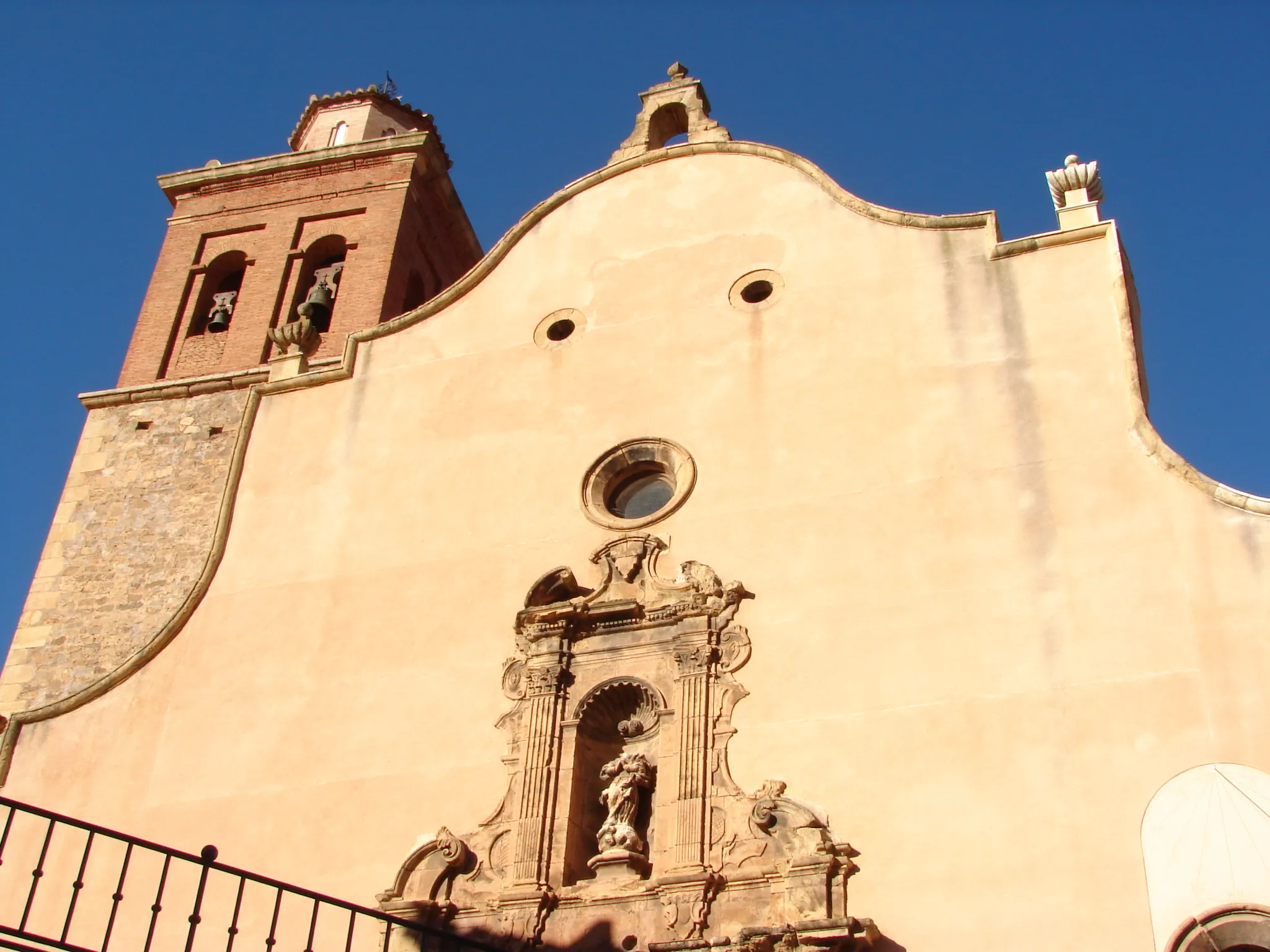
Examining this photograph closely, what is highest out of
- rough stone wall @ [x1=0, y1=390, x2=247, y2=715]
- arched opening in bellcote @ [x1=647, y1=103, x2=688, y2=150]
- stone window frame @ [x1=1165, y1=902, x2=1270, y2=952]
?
arched opening in bellcote @ [x1=647, y1=103, x2=688, y2=150]

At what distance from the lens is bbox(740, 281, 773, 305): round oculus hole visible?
1180cm

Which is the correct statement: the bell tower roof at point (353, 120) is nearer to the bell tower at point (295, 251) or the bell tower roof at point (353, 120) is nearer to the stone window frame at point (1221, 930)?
the bell tower at point (295, 251)

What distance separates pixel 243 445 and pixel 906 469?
530cm

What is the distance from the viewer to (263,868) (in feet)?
33.5

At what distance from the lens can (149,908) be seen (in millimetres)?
10422

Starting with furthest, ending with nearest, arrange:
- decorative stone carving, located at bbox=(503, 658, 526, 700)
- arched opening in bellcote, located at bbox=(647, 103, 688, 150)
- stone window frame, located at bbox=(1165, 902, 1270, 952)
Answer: arched opening in bellcote, located at bbox=(647, 103, 688, 150), decorative stone carving, located at bbox=(503, 658, 526, 700), stone window frame, located at bbox=(1165, 902, 1270, 952)

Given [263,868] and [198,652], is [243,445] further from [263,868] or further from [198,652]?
[263,868]

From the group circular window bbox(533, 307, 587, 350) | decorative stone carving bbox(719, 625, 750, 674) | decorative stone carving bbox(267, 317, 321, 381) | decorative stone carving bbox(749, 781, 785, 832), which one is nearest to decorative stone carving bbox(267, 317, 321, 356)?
decorative stone carving bbox(267, 317, 321, 381)

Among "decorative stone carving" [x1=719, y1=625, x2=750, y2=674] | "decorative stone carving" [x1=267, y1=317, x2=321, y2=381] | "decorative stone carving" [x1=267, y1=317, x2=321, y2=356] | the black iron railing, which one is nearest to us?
the black iron railing

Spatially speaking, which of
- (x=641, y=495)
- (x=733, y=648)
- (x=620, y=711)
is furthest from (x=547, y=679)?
(x=641, y=495)

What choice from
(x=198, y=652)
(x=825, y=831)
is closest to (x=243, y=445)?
(x=198, y=652)

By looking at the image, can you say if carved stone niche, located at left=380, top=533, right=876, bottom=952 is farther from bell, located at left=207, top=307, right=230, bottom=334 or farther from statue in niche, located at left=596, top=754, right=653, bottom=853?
bell, located at left=207, top=307, right=230, bottom=334

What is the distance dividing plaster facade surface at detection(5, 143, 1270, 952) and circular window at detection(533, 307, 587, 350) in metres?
0.07

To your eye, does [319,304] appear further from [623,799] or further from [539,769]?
[623,799]
